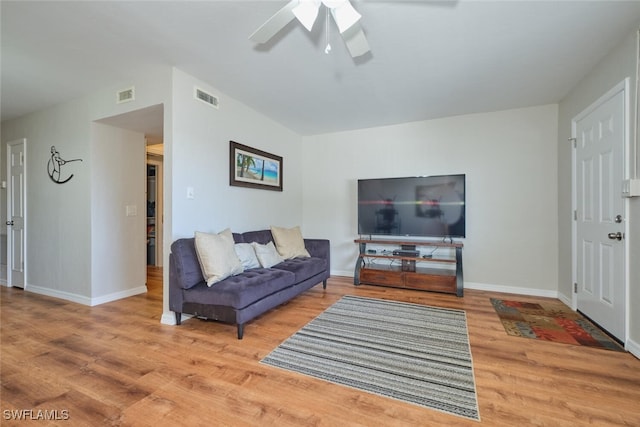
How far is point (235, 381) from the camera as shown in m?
1.74

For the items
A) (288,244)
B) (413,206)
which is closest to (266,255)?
(288,244)

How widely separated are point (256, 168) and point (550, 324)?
3676 millimetres

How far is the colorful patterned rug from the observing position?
7.59 feet

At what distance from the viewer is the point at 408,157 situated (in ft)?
14.1

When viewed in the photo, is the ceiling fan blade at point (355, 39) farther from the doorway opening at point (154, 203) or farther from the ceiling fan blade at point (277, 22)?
the doorway opening at point (154, 203)

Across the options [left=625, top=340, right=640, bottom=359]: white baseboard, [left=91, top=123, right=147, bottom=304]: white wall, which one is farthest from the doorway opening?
[left=625, top=340, right=640, bottom=359]: white baseboard

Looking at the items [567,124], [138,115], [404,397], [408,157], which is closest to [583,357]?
[404,397]

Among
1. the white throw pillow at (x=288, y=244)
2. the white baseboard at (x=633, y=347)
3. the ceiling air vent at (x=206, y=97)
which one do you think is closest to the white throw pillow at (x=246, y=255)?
the white throw pillow at (x=288, y=244)

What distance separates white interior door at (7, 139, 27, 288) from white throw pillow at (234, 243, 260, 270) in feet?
10.9

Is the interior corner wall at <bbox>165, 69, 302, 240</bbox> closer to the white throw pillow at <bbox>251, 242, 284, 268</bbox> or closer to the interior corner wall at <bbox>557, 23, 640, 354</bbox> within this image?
the white throw pillow at <bbox>251, 242, 284, 268</bbox>

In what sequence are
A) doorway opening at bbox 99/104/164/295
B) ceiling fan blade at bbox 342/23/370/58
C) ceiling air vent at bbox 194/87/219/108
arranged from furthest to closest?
doorway opening at bbox 99/104/164/295, ceiling air vent at bbox 194/87/219/108, ceiling fan blade at bbox 342/23/370/58

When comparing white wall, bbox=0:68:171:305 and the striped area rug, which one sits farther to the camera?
white wall, bbox=0:68:171:305

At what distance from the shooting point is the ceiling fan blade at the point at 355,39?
1.83 m

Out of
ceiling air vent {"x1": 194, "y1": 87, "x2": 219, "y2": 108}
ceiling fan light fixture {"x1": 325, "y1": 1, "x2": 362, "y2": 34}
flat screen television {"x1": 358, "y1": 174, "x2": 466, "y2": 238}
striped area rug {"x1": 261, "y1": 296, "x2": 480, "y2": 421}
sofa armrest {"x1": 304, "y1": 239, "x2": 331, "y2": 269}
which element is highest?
ceiling air vent {"x1": 194, "y1": 87, "x2": 219, "y2": 108}
